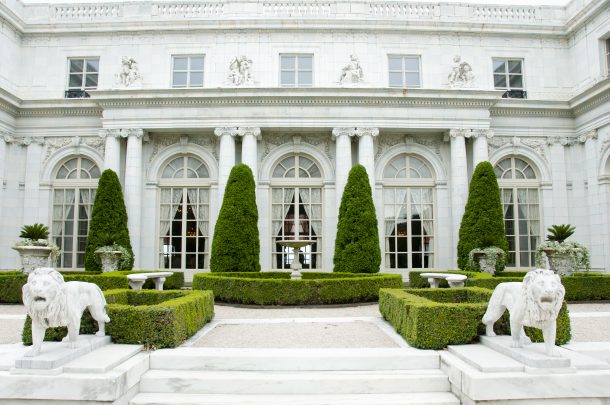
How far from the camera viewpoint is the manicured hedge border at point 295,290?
13.1m

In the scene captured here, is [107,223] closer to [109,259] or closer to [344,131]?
[109,259]

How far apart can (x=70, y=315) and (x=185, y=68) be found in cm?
1748

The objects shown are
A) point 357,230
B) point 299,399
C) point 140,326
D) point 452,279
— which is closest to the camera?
point 299,399

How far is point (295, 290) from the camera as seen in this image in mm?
13102

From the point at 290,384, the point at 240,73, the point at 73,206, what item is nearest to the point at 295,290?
the point at 290,384

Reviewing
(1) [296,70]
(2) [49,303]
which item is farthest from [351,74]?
(2) [49,303]

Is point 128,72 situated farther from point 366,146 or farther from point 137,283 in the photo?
point 137,283

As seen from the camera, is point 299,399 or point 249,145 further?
point 249,145

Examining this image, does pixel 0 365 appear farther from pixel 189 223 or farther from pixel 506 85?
pixel 506 85

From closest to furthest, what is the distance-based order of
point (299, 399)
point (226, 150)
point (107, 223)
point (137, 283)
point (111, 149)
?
point (299, 399), point (137, 283), point (107, 223), point (226, 150), point (111, 149)

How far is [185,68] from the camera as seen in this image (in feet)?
71.9

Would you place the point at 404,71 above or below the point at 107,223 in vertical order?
above

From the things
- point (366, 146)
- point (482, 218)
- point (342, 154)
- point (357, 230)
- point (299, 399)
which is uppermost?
point (366, 146)

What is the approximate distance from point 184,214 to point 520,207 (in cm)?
1527
